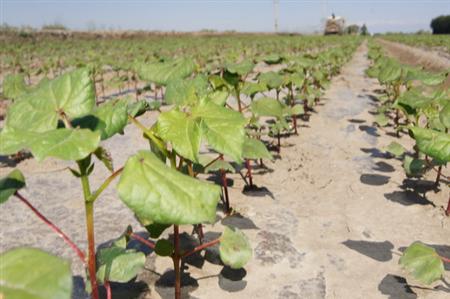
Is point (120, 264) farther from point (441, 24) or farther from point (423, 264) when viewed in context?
point (441, 24)

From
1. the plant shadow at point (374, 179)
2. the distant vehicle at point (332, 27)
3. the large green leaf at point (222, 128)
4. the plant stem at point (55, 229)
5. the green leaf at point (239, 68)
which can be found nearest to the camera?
the plant stem at point (55, 229)

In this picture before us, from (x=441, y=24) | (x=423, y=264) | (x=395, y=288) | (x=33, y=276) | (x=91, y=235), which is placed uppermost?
(x=441, y=24)

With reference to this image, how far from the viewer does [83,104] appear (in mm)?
1178

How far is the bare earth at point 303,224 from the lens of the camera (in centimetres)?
224

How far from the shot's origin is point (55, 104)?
1188mm

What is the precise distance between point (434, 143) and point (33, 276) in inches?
68.0

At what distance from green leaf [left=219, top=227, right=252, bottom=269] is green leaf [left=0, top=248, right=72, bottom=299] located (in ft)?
3.72

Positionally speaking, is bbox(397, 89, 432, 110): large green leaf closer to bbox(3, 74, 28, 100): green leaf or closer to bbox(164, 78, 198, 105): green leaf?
bbox(164, 78, 198, 105): green leaf

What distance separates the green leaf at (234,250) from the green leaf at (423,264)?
74 cm

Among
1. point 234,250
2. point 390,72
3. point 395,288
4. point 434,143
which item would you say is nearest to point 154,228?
point 234,250

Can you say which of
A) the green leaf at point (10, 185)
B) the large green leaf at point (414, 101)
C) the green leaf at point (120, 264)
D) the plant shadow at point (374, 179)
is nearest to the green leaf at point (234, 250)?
the green leaf at point (120, 264)

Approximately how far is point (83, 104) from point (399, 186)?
3107mm

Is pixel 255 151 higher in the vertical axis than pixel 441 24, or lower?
lower

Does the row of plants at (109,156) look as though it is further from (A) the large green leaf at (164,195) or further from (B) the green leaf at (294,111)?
(B) the green leaf at (294,111)
